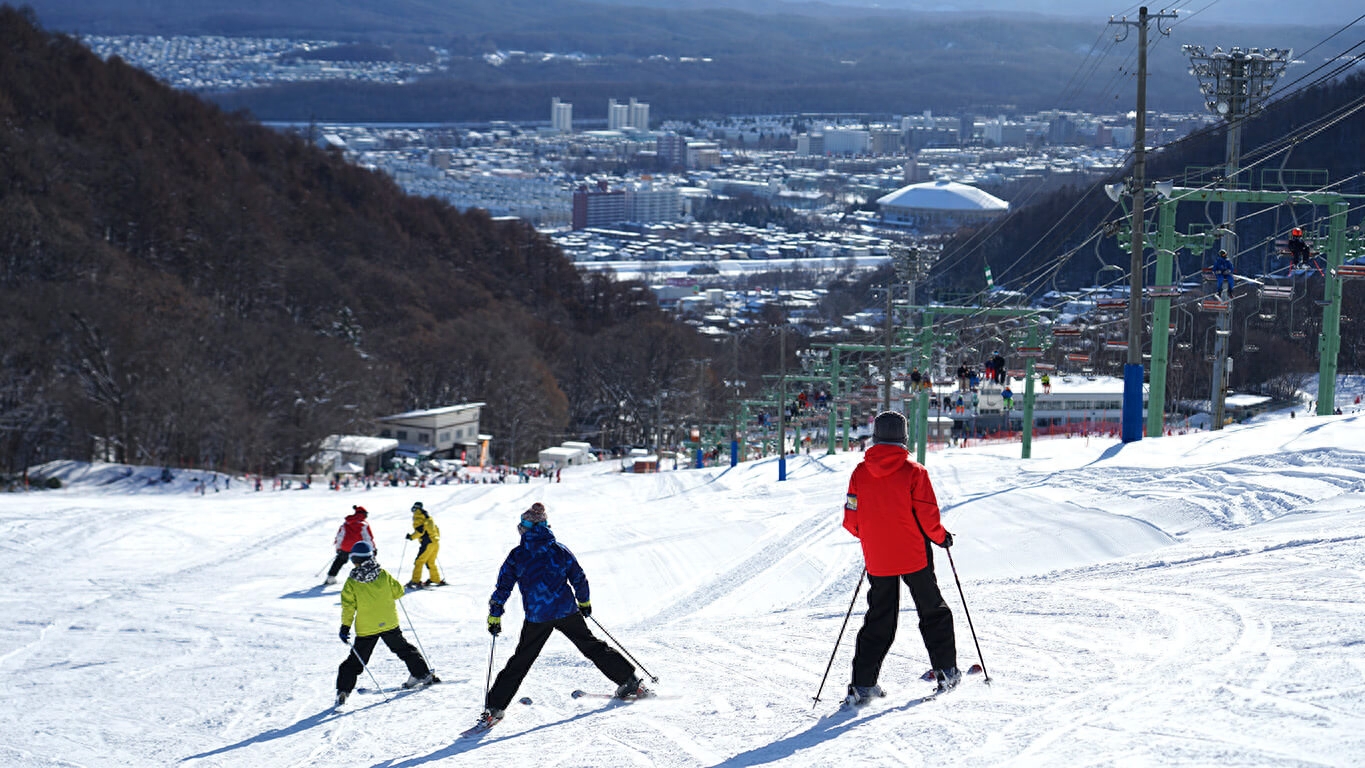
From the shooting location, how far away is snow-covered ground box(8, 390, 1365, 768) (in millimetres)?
6246

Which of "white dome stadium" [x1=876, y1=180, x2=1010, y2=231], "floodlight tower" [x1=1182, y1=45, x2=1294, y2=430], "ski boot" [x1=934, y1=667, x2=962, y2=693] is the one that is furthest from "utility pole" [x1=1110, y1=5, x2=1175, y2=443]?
"white dome stadium" [x1=876, y1=180, x2=1010, y2=231]

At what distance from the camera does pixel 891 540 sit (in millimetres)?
6473

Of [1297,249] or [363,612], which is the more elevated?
[1297,249]

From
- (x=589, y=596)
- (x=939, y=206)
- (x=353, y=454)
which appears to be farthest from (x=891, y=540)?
(x=939, y=206)

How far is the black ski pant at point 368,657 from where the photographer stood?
830cm

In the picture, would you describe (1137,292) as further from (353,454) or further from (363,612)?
(353,454)

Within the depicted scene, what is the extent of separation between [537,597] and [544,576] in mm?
112

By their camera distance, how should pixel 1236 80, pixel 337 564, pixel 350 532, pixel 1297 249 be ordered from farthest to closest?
1. pixel 1236 80
2. pixel 1297 249
3. pixel 337 564
4. pixel 350 532

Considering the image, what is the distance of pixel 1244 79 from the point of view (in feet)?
86.5

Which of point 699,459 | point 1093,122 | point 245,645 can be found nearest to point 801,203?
point 1093,122

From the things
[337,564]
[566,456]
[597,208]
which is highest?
[597,208]

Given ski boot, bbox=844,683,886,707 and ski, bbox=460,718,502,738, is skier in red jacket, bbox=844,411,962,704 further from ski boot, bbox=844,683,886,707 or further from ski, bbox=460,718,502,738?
ski, bbox=460,718,502,738

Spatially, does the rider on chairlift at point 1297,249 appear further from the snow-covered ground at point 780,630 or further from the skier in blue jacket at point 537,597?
the skier in blue jacket at point 537,597

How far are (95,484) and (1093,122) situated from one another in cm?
Answer: 18115
